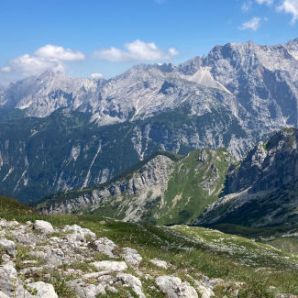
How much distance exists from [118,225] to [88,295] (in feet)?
269

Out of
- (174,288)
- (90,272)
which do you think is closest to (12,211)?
(90,272)

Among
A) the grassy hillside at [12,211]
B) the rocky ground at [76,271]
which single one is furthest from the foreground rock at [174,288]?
the grassy hillside at [12,211]

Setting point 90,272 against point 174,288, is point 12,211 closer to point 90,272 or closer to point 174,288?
point 90,272

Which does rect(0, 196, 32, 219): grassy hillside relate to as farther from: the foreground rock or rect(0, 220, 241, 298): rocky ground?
the foreground rock

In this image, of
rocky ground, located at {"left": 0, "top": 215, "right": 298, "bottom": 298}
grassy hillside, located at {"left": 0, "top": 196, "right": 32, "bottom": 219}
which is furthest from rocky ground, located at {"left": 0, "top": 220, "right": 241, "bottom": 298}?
grassy hillside, located at {"left": 0, "top": 196, "right": 32, "bottom": 219}

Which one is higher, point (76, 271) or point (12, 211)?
point (76, 271)

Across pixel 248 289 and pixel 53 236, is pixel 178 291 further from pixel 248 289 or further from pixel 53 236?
pixel 53 236

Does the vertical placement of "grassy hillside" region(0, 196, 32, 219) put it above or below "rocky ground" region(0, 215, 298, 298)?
below

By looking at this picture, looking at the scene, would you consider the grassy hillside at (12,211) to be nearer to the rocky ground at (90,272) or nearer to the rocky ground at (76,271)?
the rocky ground at (90,272)

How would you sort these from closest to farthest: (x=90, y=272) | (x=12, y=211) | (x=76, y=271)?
1. (x=76, y=271)
2. (x=90, y=272)
3. (x=12, y=211)

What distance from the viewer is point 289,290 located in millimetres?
45031

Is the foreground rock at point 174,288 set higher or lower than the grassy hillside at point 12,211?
higher

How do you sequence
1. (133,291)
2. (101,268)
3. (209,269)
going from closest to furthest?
(133,291) < (101,268) < (209,269)

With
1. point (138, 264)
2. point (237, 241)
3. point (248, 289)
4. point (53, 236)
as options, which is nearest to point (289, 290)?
point (248, 289)
